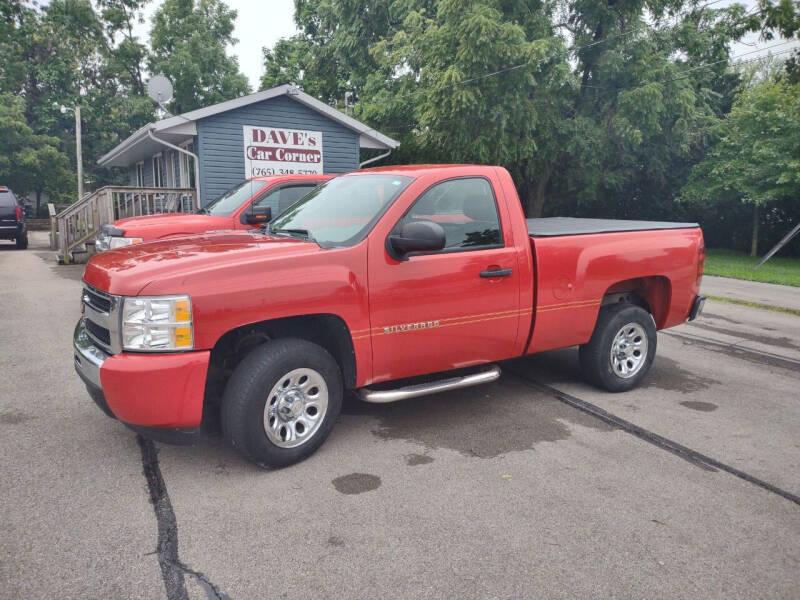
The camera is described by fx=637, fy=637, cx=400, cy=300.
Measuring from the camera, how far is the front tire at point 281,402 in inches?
145

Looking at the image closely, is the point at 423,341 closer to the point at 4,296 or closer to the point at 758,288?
the point at 4,296

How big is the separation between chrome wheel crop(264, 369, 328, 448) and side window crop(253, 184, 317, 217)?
6031 millimetres

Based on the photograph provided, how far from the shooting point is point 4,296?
10.1 meters

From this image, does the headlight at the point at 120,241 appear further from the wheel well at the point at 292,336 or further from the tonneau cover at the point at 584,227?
the tonneau cover at the point at 584,227

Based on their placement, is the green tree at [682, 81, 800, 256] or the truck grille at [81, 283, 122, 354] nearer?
the truck grille at [81, 283, 122, 354]

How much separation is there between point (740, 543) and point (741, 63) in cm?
2660

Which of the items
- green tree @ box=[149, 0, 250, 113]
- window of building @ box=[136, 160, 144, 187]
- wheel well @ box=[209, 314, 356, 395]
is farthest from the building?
green tree @ box=[149, 0, 250, 113]

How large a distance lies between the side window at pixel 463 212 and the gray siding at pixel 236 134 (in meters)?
13.2

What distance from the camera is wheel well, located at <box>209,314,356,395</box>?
3.98m

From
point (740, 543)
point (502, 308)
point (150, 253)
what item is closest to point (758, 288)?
point (502, 308)

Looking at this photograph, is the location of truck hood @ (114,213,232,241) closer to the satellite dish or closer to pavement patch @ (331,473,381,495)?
pavement patch @ (331,473,381,495)

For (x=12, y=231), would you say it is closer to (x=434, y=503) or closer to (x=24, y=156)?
(x=24, y=156)

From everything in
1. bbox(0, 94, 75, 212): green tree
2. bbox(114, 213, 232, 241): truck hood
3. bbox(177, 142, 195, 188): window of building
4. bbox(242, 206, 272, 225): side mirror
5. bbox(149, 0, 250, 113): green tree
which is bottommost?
bbox(114, 213, 232, 241): truck hood

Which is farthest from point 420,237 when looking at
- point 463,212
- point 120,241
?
point 120,241
